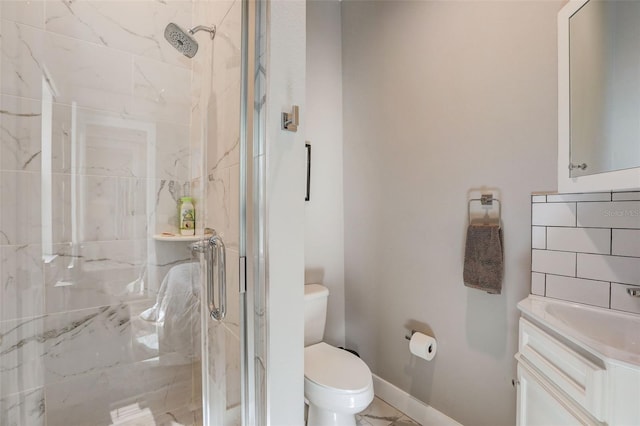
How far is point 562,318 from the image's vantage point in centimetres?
108

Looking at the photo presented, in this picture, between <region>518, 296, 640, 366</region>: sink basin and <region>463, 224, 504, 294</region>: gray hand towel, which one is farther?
<region>463, 224, 504, 294</region>: gray hand towel

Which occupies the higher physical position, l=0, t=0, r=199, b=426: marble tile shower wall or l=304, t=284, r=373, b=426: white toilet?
l=0, t=0, r=199, b=426: marble tile shower wall

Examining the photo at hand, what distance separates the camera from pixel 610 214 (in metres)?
A: 1.16

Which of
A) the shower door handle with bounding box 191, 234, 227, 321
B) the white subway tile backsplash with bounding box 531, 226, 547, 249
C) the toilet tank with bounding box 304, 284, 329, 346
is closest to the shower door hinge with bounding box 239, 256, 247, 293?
the shower door handle with bounding box 191, 234, 227, 321

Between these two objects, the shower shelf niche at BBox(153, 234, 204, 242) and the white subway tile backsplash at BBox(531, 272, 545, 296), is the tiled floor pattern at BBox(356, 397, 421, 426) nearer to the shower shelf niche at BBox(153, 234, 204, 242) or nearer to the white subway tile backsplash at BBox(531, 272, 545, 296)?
the white subway tile backsplash at BBox(531, 272, 545, 296)

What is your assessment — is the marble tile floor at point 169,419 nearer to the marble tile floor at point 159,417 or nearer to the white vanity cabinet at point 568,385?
the marble tile floor at point 159,417

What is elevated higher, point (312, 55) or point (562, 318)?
point (312, 55)

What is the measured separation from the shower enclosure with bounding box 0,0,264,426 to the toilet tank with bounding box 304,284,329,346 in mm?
606

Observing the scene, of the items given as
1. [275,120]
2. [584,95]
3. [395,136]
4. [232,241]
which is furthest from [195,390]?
[584,95]

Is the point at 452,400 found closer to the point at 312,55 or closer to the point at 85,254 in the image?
the point at 85,254

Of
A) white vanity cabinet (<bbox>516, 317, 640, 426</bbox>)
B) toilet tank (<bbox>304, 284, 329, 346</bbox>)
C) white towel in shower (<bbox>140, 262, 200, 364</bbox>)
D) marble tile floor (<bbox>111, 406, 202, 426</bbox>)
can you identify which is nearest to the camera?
white vanity cabinet (<bbox>516, 317, 640, 426</bbox>)

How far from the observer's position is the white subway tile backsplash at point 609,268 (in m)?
1.11

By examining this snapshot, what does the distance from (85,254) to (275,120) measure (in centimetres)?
119

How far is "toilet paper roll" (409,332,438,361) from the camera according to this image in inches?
66.1
